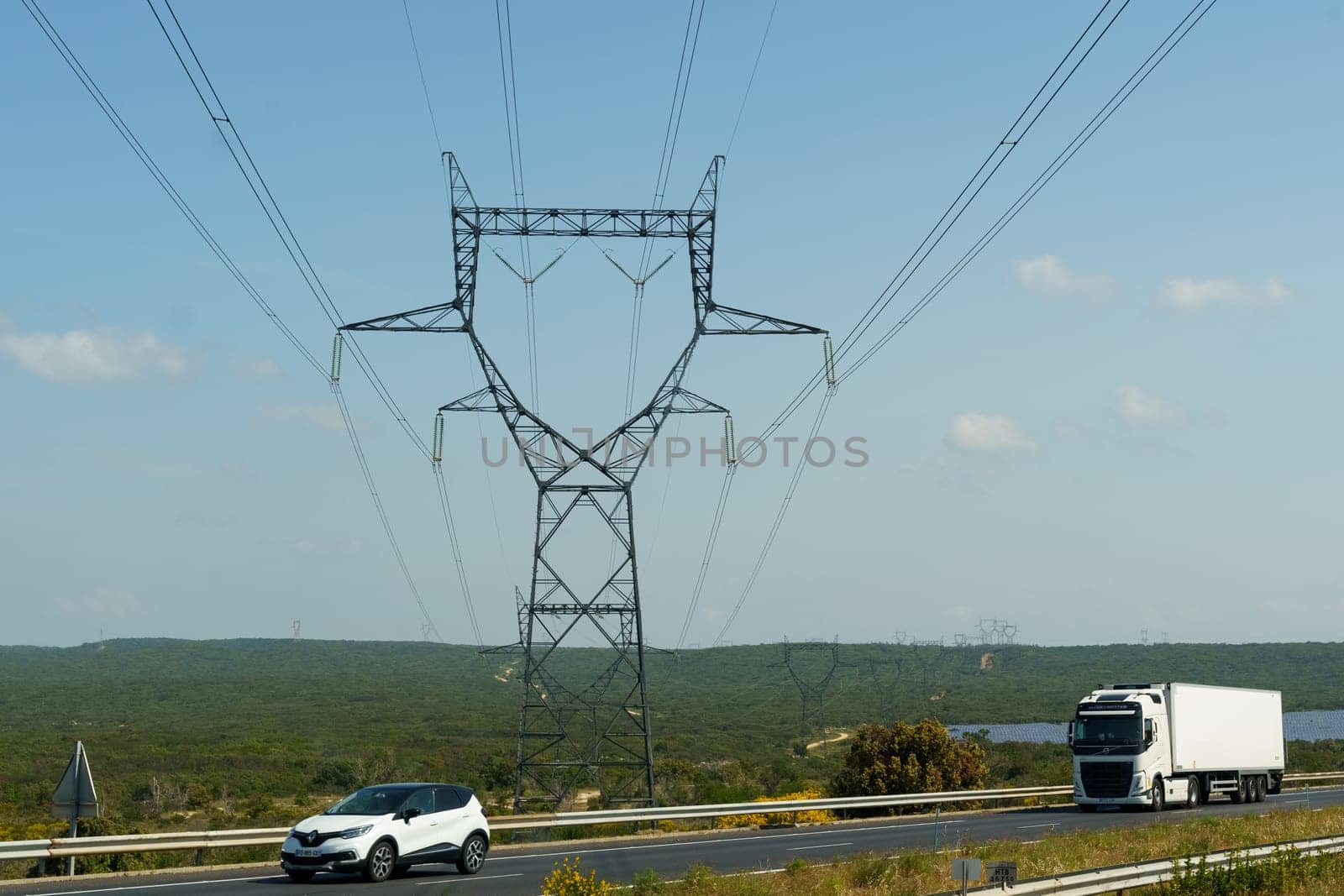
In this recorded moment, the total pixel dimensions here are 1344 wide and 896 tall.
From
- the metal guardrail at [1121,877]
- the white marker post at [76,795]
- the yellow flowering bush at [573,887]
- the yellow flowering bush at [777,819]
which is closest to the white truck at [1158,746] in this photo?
the yellow flowering bush at [777,819]

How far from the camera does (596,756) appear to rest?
4197 centimetres

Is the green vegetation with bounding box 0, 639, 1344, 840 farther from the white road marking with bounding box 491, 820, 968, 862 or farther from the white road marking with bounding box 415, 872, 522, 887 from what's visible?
the white road marking with bounding box 415, 872, 522, 887

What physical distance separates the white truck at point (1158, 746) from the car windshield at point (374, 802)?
86.7ft

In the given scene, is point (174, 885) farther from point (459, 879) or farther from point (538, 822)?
point (538, 822)

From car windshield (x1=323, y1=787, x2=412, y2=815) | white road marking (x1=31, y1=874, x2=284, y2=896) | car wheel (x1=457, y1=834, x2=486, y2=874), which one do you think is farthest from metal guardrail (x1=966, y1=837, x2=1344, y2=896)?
white road marking (x1=31, y1=874, x2=284, y2=896)

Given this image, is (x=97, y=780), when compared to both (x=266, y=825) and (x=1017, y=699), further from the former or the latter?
(x=1017, y=699)

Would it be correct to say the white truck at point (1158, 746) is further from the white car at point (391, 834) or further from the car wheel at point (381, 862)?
the car wheel at point (381, 862)

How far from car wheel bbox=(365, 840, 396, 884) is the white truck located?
27102 mm

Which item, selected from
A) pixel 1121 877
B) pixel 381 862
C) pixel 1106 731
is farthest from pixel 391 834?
pixel 1106 731

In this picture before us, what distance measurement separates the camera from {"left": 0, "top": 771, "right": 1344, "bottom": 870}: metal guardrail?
83.4ft

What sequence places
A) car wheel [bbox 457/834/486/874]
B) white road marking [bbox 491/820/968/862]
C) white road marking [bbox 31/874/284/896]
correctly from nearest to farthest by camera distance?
white road marking [bbox 31/874/284/896]
car wheel [bbox 457/834/486/874]
white road marking [bbox 491/820/968/862]

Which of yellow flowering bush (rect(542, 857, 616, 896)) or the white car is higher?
yellow flowering bush (rect(542, 857, 616, 896))

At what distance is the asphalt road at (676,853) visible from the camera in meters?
23.8

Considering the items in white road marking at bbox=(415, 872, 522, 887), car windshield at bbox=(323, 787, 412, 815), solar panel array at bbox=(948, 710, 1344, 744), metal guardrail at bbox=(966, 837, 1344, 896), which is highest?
car windshield at bbox=(323, 787, 412, 815)
